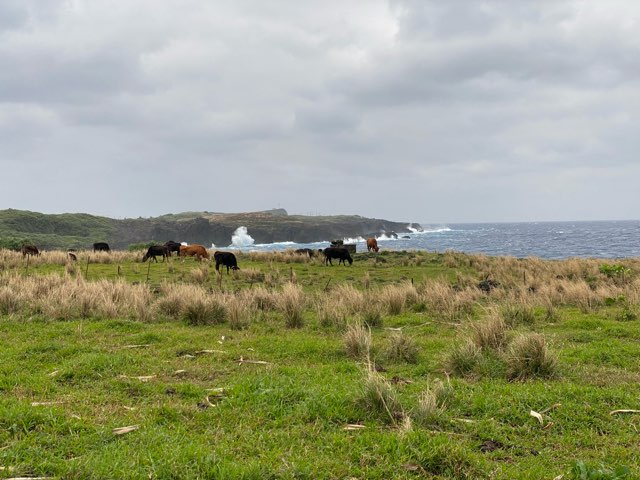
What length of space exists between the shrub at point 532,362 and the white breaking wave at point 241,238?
95.2 meters

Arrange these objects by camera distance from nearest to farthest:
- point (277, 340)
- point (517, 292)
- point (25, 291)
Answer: point (277, 340) < point (25, 291) < point (517, 292)

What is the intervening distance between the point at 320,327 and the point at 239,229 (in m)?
94.5

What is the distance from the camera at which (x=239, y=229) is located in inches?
4109

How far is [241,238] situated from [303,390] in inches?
3853

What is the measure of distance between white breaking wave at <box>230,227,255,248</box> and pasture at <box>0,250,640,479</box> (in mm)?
87827

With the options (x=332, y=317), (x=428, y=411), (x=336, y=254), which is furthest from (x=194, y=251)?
(x=428, y=411)

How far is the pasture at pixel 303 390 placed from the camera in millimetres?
4410

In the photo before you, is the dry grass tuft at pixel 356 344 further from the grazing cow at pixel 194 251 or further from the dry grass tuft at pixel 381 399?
the grazing cow at pixel 194 251

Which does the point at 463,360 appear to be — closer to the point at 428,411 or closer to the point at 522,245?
the point at 428,411

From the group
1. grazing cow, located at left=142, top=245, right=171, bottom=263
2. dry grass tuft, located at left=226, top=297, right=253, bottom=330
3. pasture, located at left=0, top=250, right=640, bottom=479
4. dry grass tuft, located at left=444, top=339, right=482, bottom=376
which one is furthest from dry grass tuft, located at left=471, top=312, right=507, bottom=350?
grazing cow, located at left=142, top=245, right=171, bottom=263

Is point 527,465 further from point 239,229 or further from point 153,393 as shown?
point 239,229

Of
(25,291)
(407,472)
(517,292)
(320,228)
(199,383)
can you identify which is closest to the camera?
(407,472)

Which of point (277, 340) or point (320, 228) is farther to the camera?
point (320, 228)

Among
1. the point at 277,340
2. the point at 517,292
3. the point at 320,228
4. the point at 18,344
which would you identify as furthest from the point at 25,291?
the point at 320,228
